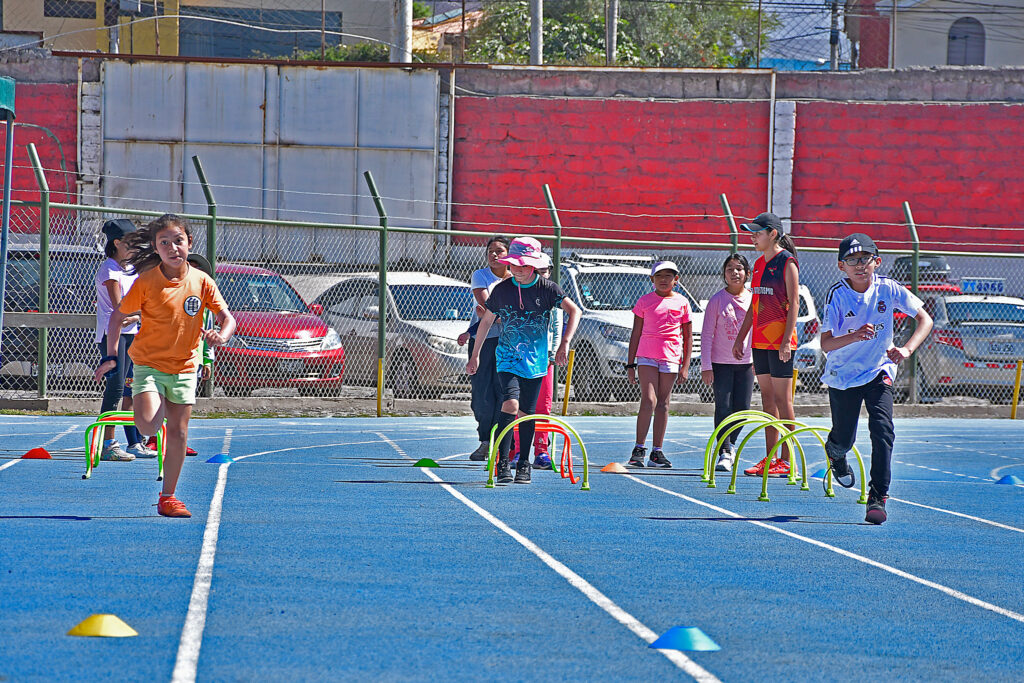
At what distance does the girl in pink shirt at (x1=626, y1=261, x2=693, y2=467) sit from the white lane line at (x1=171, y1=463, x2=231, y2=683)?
422cm

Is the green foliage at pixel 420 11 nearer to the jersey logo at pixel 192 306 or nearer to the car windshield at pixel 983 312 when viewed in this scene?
the car windshield at pixel 983 312

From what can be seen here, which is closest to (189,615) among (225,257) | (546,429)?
(546,429)

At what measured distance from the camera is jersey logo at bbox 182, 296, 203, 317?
25.6 feet

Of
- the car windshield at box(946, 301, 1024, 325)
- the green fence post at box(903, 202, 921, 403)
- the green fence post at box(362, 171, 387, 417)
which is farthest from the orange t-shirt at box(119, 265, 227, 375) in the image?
the car windshield at box(946, 301, 1024, 325)

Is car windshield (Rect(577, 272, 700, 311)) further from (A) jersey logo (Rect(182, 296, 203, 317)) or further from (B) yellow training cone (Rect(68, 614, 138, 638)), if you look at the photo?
(B) yellow training cone (Rect(68, 614, 138, 638))

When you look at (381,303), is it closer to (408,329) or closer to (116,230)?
(408,329)

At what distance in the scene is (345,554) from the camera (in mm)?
6832

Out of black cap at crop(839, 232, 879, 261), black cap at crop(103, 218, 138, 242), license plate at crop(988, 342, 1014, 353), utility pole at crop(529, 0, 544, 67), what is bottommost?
license plate at crop(988, 342, 1014, 353)

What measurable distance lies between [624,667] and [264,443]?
8.43 m

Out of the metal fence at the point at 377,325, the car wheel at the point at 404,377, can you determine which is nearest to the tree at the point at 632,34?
the metal fence at the point at 377,325

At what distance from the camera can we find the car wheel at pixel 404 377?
16.1 m

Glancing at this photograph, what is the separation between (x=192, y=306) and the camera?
7816 millimetres

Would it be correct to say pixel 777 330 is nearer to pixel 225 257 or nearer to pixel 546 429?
pixel 546 429

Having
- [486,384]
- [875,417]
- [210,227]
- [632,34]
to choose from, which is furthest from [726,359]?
[632,34]
